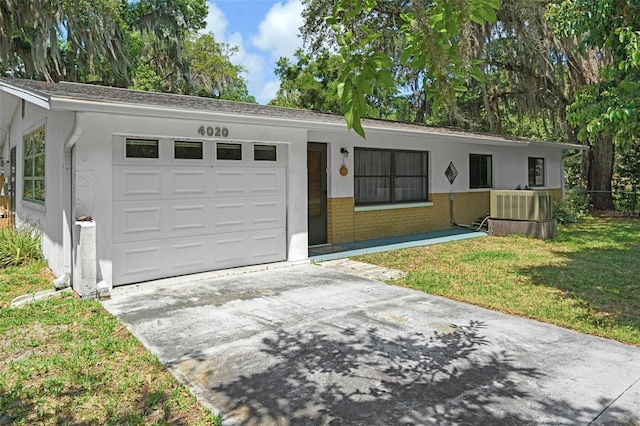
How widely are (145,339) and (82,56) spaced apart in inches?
704

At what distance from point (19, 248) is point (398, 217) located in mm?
7821

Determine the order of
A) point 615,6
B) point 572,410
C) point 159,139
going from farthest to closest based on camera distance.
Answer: point 159,139 < point 615,6 < point 572,410

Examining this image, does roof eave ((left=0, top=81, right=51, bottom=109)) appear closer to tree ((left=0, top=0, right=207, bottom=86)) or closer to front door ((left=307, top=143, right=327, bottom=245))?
front door ((left=307, top=143, right=327, bottom=245))

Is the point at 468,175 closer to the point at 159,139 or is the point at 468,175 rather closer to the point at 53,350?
the point at 159,139

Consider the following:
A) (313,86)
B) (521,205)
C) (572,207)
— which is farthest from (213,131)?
(313,86)

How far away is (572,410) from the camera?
9.27 feet

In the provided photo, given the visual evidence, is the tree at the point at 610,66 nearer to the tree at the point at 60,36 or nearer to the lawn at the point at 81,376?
the lawn at the point at 81,376

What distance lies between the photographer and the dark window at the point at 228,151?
6.85 metres

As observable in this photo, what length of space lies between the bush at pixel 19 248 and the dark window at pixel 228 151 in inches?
145

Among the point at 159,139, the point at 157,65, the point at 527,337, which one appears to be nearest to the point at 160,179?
the point at 159,139

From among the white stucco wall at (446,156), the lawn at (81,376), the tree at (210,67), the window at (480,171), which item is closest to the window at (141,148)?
→ the lawn at (81,376)

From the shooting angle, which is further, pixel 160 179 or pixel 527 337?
pixel 160 179

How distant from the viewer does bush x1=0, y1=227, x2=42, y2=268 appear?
746 cm

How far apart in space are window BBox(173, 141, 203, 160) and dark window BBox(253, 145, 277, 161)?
0.95 metres
